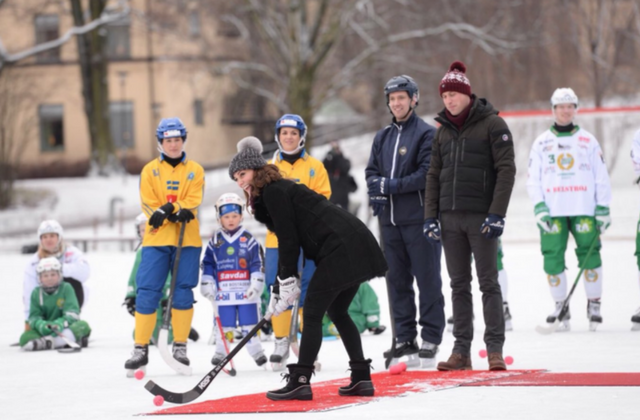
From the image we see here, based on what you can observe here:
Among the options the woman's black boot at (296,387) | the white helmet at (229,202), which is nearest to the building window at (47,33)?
the white helmet at (229,202)

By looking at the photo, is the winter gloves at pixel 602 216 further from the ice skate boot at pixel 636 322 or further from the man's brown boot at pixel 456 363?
the man's brown boot at pixel 456 363

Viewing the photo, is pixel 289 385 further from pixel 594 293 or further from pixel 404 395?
pixel 594 293

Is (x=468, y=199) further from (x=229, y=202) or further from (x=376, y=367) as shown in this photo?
(x=229, y=202)

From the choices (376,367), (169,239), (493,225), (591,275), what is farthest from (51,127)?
(493,225)

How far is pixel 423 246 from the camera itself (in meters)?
6.88

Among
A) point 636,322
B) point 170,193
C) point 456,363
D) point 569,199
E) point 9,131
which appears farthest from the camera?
point 9,131

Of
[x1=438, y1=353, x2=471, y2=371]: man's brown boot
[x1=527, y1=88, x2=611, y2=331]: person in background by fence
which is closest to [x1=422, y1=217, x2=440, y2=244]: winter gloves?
[x1=438, y1=353, x2=471, y2=371]: man's brown boot

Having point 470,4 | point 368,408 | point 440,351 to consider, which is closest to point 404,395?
point 368,408

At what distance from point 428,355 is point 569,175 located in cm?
243

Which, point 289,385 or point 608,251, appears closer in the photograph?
point 289,385

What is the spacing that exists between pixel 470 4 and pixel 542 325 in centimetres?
2240

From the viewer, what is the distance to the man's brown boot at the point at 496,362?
6293 millimetres

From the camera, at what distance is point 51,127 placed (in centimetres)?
3972

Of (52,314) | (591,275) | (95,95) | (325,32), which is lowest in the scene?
(52,314)
